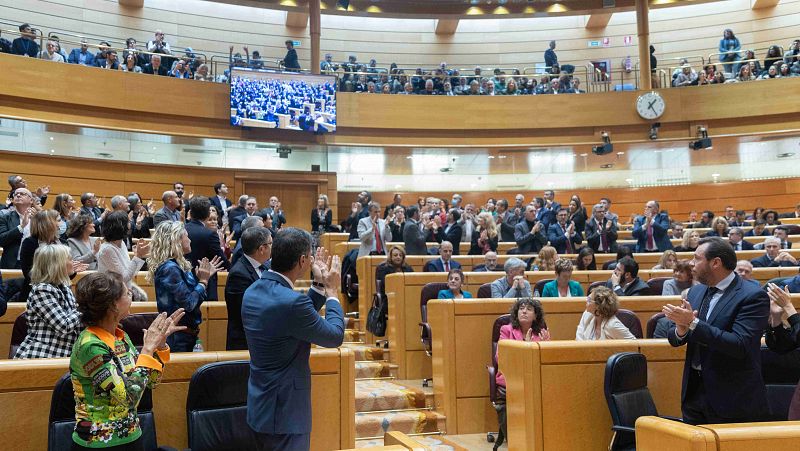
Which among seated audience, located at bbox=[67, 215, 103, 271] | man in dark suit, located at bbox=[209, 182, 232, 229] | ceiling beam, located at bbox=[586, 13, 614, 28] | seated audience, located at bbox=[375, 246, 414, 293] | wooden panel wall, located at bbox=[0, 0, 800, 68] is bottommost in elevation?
seated audience, located at bbox=[375, 246, 414, 293]

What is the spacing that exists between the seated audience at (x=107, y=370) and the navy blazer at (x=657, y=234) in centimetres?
818

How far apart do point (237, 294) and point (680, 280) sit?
13.2ft

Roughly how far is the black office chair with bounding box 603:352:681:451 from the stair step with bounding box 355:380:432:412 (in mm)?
2031

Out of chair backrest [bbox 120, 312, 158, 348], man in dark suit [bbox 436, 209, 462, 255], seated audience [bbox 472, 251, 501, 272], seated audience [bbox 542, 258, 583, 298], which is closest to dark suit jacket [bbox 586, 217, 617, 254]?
man in dark suit [bbox 436, 209, 462, 255]

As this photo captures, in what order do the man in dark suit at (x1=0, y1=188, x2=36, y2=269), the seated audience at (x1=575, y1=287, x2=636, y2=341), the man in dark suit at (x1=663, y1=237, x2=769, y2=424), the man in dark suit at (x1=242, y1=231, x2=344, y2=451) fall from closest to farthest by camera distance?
the man in dark suit at (x1=242, y1=231, x2=344, y2=451), the man in dark suit at (x1=663, y1=237, x2=769, y2=424), the seated audience at (x1=575, y1=287, x2=636, y2=341), the man in dark suit at (x1=0, y1=188, x2=36, y2=269)

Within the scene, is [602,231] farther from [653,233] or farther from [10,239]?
[10,239]

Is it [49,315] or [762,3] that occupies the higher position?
[762,3]

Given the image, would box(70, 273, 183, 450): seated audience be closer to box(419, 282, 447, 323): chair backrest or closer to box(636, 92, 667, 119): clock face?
box(419, 282, 447, 323): chair backrest

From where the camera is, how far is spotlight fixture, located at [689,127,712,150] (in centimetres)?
1491

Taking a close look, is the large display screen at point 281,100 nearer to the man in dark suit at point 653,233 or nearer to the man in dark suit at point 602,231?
the man in dark suit at point 602,231

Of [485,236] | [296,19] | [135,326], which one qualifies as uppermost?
[296,19]

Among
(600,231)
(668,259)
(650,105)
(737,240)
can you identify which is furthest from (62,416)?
(650,105)

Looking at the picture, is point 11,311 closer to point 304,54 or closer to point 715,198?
point 304,54

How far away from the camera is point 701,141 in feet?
49.1
